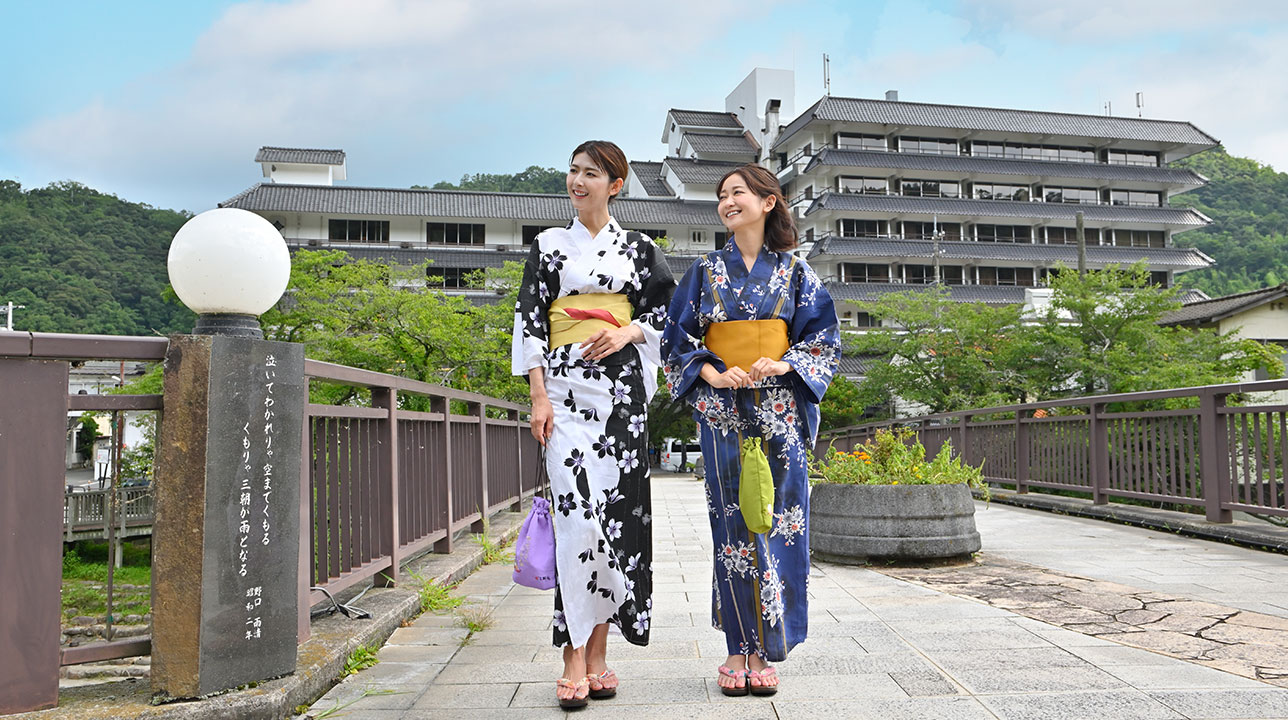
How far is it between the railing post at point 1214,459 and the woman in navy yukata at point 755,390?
4350 millimetres

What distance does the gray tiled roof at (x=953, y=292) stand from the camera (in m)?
32.4

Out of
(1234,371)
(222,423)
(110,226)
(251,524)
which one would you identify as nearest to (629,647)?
(251,524)

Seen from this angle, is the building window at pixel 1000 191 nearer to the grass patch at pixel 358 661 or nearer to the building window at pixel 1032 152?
the building window at pixel 1032 152

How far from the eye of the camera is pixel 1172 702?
7.77 feet

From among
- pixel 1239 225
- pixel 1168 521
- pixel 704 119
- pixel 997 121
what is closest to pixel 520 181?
pixel 704 119

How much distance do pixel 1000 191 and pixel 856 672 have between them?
37.2 meters

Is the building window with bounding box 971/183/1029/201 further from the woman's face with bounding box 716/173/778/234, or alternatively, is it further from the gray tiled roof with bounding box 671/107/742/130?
the woman's face with bounding box 716/173/778/234

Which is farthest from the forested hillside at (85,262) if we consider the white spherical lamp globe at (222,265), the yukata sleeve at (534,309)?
the yukata sleeve at (534,309)

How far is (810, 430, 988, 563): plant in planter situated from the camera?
16.4 ft

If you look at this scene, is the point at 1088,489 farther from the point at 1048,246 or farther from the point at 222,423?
the point at 1048,246

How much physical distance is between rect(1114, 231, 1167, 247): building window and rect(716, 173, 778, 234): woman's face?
39.2 metres

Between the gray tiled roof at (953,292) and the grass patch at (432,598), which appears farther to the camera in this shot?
the gray tiled roof at (953,292)

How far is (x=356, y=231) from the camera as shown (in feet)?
108

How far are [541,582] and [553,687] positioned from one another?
1.16 ft
